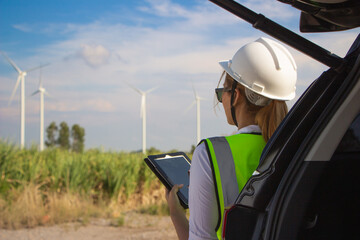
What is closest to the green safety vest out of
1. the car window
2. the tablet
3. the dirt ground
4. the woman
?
the woman

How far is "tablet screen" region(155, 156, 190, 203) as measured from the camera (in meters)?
2.48

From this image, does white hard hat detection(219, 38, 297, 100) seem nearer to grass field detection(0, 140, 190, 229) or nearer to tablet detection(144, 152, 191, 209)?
tablet detection(144, 152, 191, 209)

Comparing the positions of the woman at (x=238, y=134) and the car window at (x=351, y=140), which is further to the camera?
the woman at (x=238, y=134)

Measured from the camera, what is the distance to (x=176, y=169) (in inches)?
101

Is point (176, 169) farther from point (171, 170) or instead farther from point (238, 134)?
point (238, 134)

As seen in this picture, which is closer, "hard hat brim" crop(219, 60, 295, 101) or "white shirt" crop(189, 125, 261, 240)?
"white shirt" crop(189, 125, 261, 240)

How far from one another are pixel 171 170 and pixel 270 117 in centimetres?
70

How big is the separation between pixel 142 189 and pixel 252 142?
11.9 meters

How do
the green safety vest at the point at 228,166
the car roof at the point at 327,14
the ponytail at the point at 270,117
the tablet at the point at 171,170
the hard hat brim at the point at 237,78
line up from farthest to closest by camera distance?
the tablet at the point at 171,170 < the hard hat brim at the point at 237,78 < the ponytail at the point at 270,117 < the green safety vest at the point at 228,166 < the car roof at the point at 327,14

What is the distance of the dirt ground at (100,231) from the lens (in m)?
9.45

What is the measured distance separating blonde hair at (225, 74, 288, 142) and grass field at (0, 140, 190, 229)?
8723mm

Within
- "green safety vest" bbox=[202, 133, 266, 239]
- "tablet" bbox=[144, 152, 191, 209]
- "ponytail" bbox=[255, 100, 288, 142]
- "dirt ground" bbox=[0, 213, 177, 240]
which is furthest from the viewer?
"dirt ground" bbox=[0, 213, 177, 240]

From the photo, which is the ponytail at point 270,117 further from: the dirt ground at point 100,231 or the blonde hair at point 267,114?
the dirt ground at point 100,231

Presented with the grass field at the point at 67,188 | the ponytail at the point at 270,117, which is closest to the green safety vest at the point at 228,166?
the ponytail at the point at 270,117
